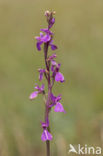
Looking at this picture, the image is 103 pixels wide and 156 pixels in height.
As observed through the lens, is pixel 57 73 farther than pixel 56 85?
No

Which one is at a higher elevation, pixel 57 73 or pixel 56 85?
pixel 56 85

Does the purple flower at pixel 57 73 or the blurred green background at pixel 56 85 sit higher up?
the blurred green background at pixel 56 85

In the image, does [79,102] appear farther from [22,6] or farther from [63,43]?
[22,6]

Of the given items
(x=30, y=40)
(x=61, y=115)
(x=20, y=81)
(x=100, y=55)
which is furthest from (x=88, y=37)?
(x=61, y=115)

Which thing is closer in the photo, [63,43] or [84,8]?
[63,43]

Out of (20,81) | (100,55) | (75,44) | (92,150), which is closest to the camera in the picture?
(92,150)

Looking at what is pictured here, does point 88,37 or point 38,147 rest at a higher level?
point 88,37

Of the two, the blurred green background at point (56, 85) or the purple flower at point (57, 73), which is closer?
the purple flower at point (57, 73)

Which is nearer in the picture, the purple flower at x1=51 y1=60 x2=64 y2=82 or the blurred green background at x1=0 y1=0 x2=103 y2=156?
the purple flower at x1=51 y1=60 x2=64 y2=82
